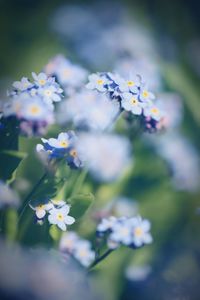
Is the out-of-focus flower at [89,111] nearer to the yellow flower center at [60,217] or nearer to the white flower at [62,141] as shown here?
the white flower at [62,141]

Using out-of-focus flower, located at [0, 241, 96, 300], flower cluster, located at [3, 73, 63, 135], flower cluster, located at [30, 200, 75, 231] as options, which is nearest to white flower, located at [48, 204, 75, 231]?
flower cluster, located at [30, 200, 75, 231]

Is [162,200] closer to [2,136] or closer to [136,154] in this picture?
[136,154]

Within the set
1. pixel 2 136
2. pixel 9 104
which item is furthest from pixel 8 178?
pixel 9 104

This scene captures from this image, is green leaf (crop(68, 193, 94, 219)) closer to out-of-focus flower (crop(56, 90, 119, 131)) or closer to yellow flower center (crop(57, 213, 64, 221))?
yellow flower center (crop(57, 213, 64, 221))

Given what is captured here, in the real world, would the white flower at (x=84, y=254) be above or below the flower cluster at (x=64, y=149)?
below

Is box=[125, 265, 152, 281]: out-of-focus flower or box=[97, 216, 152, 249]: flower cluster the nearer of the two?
box=[97, 216, 152, 249]: flower cluster

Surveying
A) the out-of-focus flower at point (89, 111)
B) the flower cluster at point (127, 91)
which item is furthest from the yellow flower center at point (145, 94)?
the out-of-focus flower at point (89, 111)

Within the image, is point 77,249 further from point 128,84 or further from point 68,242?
point 128,84
